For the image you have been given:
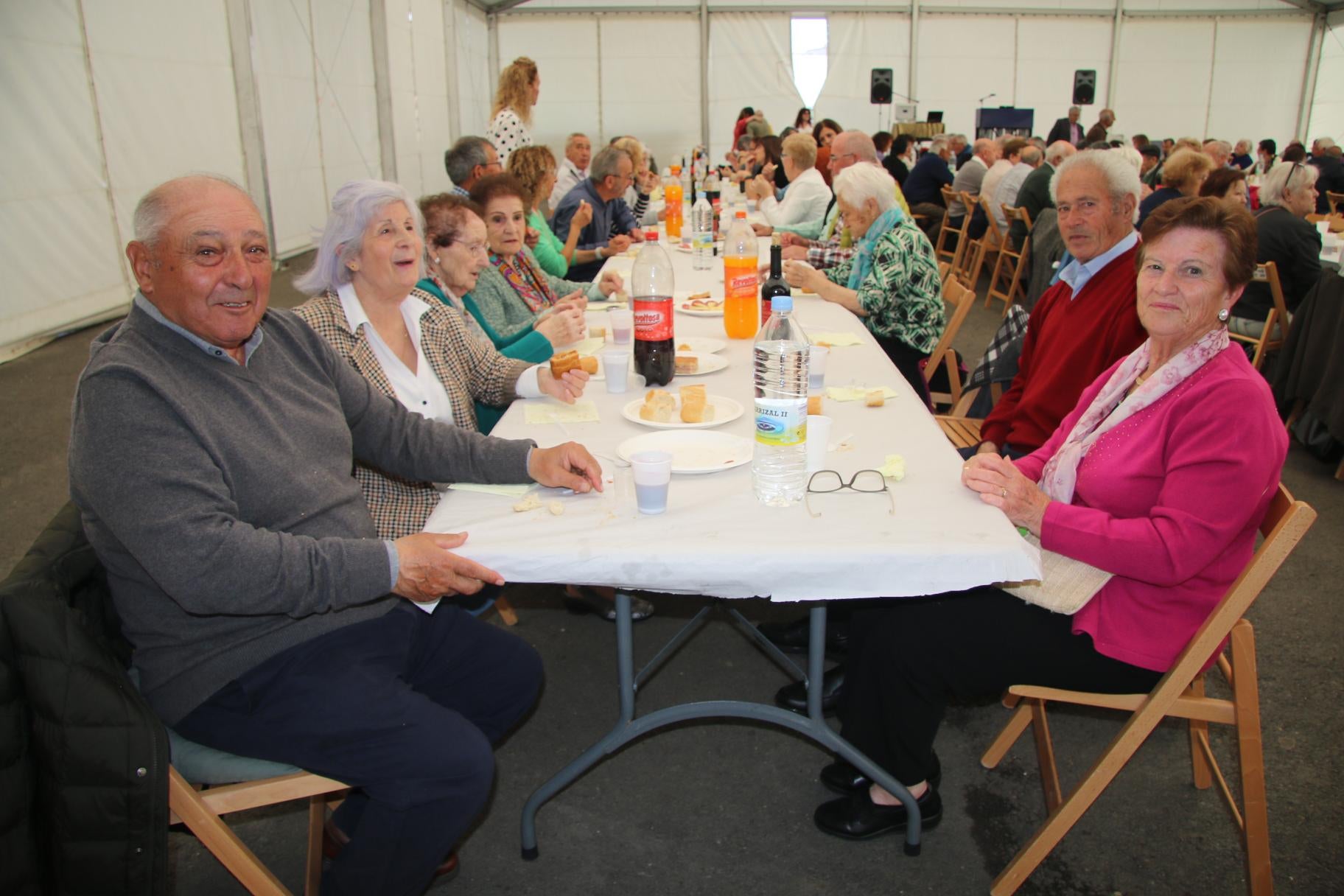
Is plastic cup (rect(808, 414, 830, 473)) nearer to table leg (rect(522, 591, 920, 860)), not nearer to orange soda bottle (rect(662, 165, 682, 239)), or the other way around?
table leg (rect(522, 591, 920, 860))

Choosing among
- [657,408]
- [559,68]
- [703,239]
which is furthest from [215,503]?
[559,68]

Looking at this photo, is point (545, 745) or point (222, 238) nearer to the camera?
point (222, 238)

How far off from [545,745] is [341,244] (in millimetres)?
1333

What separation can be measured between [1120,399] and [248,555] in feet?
5.37

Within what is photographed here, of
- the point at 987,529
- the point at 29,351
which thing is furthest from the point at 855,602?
the point at 29,351

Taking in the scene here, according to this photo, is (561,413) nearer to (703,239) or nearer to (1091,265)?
(1091,265)

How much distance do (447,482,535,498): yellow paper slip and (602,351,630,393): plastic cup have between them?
52 centimetres

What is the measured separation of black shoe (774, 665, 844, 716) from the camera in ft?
7.62

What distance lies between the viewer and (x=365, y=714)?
1466 mm

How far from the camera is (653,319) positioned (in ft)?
7.03

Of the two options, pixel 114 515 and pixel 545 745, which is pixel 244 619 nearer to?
pixel 114 515

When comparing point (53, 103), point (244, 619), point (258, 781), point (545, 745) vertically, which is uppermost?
point (53, 103)

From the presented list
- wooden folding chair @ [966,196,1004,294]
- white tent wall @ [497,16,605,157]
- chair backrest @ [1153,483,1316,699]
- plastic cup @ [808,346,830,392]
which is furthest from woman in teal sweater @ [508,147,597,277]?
white tent wall @ [497,16,605,157]

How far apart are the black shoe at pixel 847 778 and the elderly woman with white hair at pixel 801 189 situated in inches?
164
